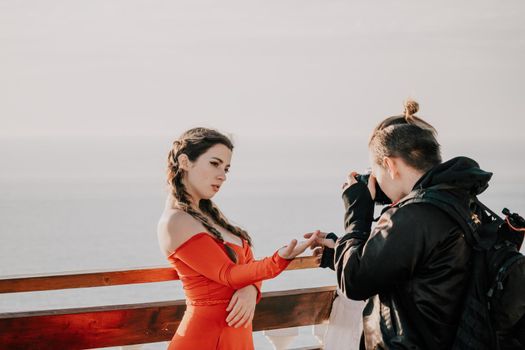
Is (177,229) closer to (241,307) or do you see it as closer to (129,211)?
(241,307)

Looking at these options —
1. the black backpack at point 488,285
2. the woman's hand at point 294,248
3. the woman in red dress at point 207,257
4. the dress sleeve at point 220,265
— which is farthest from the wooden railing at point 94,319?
the black backpack at point 488,285

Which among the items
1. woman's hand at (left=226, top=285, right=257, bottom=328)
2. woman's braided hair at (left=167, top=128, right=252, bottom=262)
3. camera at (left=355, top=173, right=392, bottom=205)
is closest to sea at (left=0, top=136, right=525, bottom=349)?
woman's braided hair at (left=167, top=128, right=252, bottom=262)

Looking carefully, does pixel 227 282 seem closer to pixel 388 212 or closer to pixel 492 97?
pixel 388 212

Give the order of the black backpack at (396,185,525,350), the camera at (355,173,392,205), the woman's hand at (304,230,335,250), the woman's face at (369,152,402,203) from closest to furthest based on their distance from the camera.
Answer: the black backpack at (396,185,525,350) → the woman's face at (369,152,402,203) → the camera at (355,173,392,205) → the woman's hand at (304,230,335,250)

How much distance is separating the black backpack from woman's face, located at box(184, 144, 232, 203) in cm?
100

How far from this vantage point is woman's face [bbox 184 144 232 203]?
254 centimetres

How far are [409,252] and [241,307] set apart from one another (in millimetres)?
955

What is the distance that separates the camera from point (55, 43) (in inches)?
2426

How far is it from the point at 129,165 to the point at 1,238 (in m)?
31.6

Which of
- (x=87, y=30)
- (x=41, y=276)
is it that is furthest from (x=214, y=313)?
(x=87, y=30)

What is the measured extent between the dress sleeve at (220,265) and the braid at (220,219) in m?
0.27

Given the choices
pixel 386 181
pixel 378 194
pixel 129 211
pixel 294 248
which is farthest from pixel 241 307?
pixel 129 211

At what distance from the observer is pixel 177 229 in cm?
241

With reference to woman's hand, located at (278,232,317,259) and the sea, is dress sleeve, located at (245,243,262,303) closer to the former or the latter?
woman's hand, located at (278,232,317,259)
